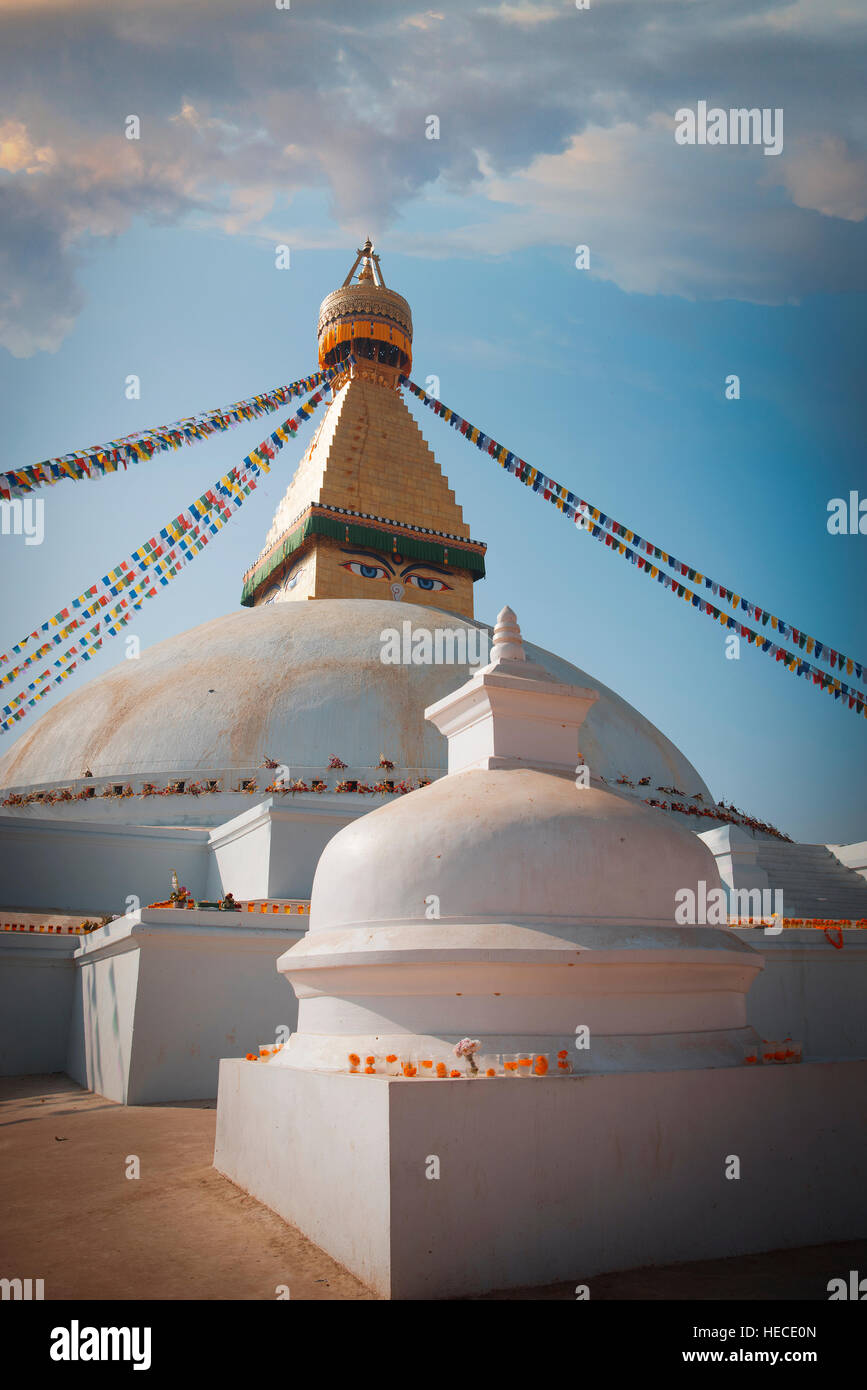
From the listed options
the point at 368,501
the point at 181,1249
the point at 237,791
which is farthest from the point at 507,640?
the point at 368,501

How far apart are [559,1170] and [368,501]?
59.1 ft

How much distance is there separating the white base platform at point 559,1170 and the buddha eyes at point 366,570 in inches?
621

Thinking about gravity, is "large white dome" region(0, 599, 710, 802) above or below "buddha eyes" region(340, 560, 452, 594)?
below

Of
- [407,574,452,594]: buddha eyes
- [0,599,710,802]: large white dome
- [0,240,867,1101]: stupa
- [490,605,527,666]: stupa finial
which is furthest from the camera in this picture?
[407,574,452,594]: buddha eyes

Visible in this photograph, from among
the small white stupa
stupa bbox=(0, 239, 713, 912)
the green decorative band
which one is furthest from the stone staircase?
the green decorative band

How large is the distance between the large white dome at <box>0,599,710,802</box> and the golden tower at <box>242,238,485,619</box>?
3874 mm

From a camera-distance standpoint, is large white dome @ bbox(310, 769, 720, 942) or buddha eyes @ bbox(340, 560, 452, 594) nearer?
large white dome @ bbox(310, 769, 720, 942)

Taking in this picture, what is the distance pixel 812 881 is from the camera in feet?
41.5

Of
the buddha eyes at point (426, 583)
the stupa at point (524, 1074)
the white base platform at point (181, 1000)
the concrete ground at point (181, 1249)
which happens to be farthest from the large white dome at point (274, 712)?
the stupa at point (524, 1074)

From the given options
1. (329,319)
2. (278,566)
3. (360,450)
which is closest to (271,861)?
(278,566)

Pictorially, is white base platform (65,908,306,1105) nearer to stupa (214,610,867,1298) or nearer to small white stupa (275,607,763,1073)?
stupa (214,610,867,1298)

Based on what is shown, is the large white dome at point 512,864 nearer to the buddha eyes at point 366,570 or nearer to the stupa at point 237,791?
the stupa at point 237,791

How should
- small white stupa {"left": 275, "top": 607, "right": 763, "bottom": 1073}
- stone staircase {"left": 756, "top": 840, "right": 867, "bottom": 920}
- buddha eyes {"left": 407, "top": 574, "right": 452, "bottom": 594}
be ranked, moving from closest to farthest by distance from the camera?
small white stupa {"left": 275, "top": 607, "right": 763, "bottom": 1073}, stone staircase {"left": 756, "top": 840, "right": 867, "bottom": 920}, buddha eyes {"left": 407, "top": 574, "right": 452, "bottom": 594}

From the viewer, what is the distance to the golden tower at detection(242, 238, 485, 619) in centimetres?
1948
